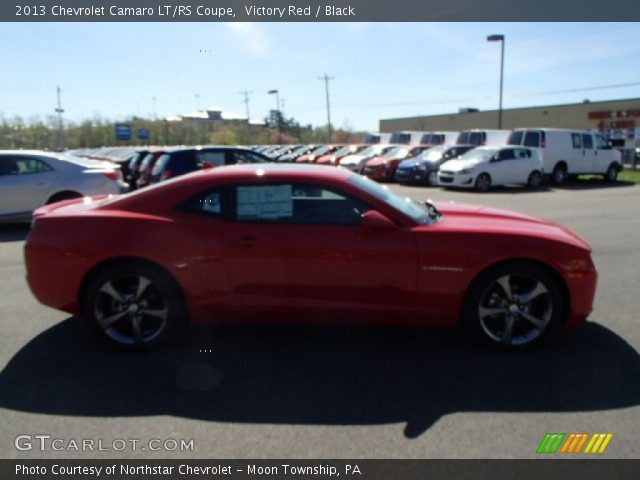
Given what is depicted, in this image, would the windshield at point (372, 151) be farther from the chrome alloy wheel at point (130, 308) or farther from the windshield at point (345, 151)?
the chrome alloy wheel at point (130, 308)

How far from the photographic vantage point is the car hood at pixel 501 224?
3.89 meters

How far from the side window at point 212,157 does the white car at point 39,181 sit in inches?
70.7

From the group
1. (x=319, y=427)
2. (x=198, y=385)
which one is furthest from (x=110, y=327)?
(x=319, y=427)

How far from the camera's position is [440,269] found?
377 centimetres

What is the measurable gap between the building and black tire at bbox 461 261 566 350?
33420mm

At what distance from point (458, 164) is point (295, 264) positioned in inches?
605

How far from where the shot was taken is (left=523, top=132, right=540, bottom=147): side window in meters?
19.8

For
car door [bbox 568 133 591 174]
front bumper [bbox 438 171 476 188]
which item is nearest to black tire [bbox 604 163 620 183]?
car door [bbox 568 133 591 174]

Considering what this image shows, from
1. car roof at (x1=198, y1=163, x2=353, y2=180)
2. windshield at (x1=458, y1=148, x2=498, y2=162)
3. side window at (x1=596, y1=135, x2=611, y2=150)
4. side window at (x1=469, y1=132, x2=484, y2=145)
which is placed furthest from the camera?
side window at (x1=469, y1=132, x2=484, y2=145)

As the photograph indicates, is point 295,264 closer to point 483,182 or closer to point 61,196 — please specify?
point 61,196

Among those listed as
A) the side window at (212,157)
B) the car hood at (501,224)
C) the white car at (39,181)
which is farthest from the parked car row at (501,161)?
the car hood at (501,224)
